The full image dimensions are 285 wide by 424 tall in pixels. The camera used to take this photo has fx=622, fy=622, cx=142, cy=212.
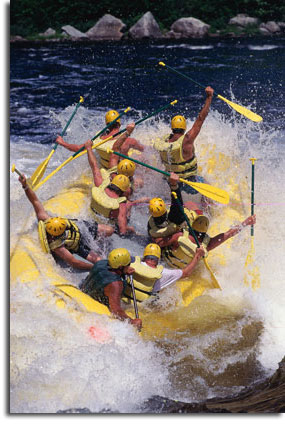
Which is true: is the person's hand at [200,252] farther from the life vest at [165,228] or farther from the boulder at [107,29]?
the boulder at [107,29]

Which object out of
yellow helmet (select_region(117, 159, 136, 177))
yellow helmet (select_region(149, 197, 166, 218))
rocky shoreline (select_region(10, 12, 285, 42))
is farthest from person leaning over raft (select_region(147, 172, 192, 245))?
rocky shoreline (select_region(10, 12, 285, 42))

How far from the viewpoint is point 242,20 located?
6824 mm

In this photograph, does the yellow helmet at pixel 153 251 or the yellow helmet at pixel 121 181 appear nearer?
the yellow helmet at pixel 153 251

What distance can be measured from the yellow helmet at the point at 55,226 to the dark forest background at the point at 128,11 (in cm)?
209

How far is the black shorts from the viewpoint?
4.70 m

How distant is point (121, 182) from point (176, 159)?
68 cm

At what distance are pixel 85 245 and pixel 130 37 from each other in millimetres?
3990

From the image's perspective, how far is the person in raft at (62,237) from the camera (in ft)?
14.6

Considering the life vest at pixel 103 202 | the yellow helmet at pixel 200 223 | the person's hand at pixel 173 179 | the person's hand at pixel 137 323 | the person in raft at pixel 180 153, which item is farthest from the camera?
the person in raft at pixel 180 153

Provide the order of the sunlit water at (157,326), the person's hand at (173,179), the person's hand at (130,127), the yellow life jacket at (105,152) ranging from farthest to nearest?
1. the yellow life jacket at (105,152)
2. the person's hand at (130,127)
3. the person's hand at (173,179)
4. the sunlit water at (157,326)

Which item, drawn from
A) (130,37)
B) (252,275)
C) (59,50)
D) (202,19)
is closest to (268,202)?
(252,275)

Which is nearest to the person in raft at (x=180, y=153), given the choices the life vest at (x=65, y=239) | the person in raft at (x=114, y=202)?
the person in raft at (x=114, y=202)

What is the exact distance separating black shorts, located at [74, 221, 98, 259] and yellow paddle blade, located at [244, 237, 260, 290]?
1.24 m

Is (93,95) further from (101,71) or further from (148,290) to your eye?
(148,290)
